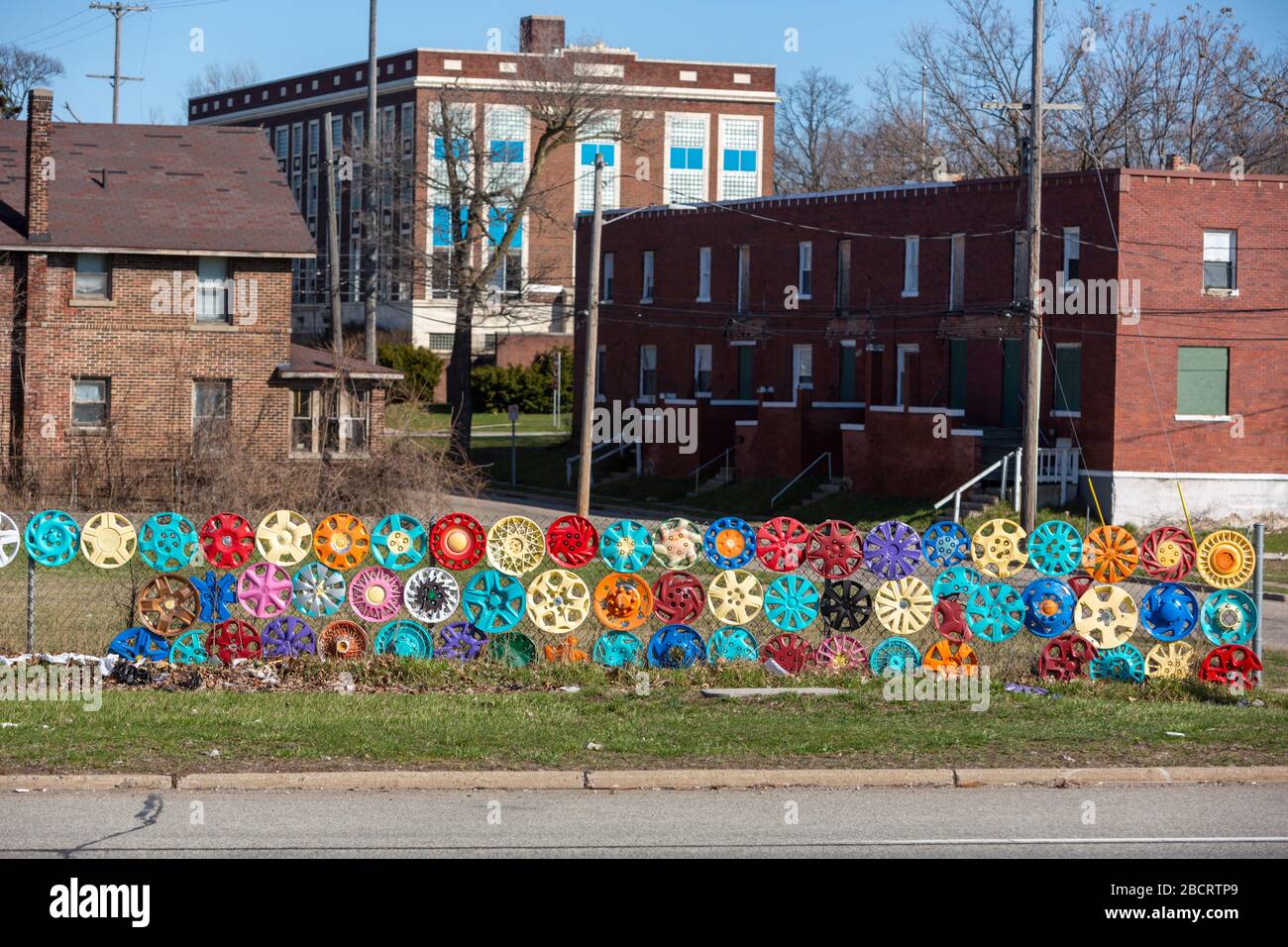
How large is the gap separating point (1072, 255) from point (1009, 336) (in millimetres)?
2788

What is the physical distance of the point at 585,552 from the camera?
16.1 metres

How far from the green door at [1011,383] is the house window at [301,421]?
18.1 metres

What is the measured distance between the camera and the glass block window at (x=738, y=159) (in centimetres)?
8431

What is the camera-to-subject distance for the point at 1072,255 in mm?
40750

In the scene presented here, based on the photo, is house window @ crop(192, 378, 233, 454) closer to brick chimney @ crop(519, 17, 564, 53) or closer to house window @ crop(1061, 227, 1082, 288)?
house window @ crop(1061, 227, 1082, 288)

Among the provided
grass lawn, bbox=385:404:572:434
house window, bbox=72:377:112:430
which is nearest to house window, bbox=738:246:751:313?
grass lawn, bbox=385:404:572:434

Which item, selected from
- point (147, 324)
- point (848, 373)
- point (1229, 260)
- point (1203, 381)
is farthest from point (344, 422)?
point (1229, 260)

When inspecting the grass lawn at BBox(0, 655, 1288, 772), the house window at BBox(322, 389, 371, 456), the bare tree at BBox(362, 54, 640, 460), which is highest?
the bare tree at BBox(362, 54, 640, 460)

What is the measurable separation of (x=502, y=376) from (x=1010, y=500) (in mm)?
40471

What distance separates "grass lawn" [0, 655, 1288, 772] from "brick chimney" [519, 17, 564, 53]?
229 ft

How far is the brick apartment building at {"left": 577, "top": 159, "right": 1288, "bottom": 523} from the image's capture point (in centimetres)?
3988

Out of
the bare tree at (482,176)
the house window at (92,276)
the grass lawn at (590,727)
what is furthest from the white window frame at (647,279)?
the grass lawn at (590,727)

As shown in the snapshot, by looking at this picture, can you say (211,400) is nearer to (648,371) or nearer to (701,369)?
(701,369)
